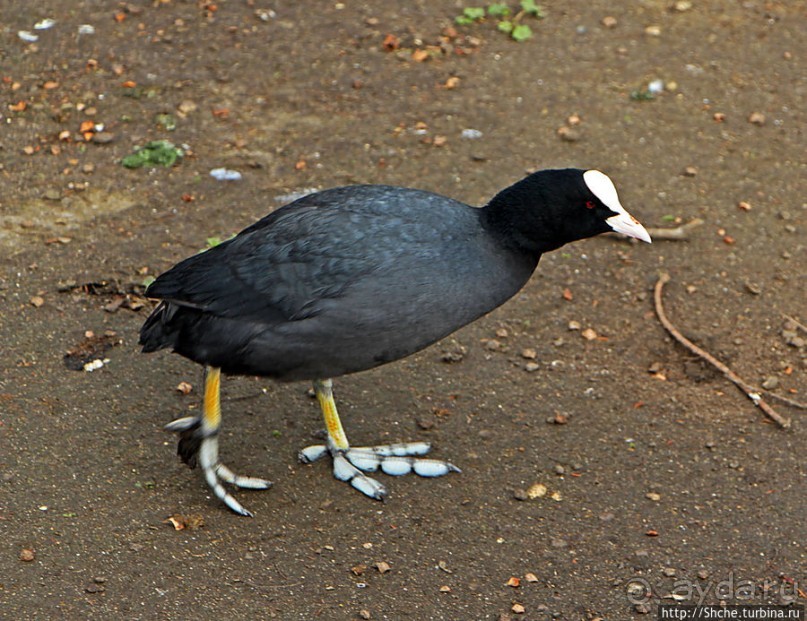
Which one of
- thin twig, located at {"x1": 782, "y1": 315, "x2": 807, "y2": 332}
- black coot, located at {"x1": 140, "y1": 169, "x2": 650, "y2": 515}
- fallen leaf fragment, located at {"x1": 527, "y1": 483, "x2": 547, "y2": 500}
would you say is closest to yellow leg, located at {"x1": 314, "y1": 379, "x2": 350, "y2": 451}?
black coot, located at {"x1": 140, "y1": 169, "x2": 650, "y2": 515}

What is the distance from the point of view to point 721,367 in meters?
5.26

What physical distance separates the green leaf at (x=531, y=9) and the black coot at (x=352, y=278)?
4050 mm

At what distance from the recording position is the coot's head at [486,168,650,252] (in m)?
4.20

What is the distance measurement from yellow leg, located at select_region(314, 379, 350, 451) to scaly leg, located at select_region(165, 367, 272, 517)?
409 mm

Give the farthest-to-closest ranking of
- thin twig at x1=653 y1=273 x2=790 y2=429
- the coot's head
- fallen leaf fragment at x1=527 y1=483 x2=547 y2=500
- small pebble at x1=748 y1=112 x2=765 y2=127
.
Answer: small pebble at x1=748 y1=112 x2=765 y2=127 → thin twig at x1=653 y1=273 x2=790 y2=429 → fallen leaf fragment at x1=527 y1=483 x2=547 y2=500 → the coot's head

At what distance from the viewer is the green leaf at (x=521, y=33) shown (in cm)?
775

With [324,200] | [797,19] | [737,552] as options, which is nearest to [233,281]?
[324,200]

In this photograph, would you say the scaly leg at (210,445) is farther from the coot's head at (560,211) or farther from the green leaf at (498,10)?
the green leaf at (498,10)

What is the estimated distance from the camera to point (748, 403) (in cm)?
511

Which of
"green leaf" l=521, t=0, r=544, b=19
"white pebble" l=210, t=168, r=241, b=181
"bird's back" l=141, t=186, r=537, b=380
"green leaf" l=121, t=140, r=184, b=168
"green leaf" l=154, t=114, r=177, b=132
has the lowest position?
"white pebble" l=210, t=168, r=241, b=181

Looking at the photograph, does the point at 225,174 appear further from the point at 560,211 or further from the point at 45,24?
the point at 560,211

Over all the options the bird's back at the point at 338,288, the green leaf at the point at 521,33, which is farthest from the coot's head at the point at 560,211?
the green leaf at the point at 521,33

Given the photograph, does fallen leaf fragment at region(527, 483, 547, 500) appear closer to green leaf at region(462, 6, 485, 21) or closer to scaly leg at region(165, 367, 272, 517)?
scaly leg at region(165, 367, 272, 517)

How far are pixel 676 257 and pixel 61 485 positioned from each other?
3.55 m
